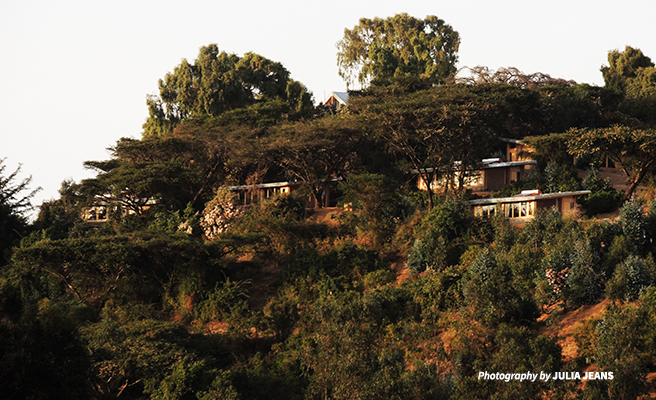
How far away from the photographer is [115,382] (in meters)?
30.3

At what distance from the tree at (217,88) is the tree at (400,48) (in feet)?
27.9

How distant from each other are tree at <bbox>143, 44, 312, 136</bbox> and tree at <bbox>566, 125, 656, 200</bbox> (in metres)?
29.5

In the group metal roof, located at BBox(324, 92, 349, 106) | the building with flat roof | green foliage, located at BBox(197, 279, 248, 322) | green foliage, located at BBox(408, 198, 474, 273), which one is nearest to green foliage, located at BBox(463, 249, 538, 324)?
green foliage, located at BBox(408, 198, 474, 273)

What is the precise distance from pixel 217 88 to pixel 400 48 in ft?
71.5

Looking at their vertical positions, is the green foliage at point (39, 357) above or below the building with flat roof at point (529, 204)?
below

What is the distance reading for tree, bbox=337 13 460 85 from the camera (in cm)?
8100

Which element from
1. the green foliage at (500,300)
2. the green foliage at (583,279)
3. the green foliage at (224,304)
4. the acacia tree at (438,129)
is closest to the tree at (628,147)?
the acacia tree at (438,129)

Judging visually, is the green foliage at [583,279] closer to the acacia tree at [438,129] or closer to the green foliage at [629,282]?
the green foliage at [629,282]

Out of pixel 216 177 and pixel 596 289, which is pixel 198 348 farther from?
pixel 216 177

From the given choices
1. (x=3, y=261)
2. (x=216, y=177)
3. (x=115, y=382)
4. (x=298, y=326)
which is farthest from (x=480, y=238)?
(x=3, y=261)

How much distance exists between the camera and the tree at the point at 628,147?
44688 millimetres

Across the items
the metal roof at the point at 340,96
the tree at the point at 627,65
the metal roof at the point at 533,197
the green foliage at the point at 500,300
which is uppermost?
the tree at the point at 627,65

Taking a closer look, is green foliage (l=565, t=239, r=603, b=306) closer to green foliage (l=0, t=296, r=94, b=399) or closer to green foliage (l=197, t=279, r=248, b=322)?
green foliage (l=197, t=279, r=248, b=322)

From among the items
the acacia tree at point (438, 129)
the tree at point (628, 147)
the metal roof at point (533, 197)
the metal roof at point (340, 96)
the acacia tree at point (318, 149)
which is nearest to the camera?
the tree at point (628, 147)
